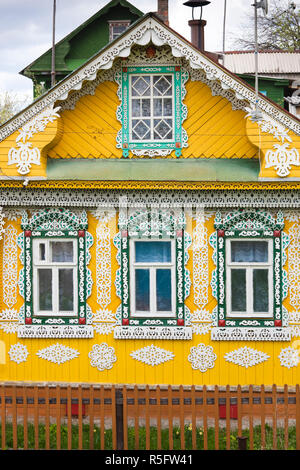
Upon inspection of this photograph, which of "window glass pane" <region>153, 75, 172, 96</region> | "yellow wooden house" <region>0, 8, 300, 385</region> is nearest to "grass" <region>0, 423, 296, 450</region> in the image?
"yellow wooden house" <region>0, 8, 300, 385</region>

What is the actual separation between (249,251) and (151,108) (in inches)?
119

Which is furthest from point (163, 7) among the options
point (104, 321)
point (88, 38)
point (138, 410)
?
point (88, 38)

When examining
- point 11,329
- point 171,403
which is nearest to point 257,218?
point 171,403

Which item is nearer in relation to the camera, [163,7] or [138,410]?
[138,410]

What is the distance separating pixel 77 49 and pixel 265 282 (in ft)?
50.6

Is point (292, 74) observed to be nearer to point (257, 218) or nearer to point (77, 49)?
point (77, 49)

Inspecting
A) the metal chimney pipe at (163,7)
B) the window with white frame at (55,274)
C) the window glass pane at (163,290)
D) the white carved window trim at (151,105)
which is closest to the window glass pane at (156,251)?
the window glass pane at (163,290)

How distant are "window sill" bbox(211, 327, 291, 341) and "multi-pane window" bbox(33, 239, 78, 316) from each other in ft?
8.42

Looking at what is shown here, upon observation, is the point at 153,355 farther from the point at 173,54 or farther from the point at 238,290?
the point at 173,54

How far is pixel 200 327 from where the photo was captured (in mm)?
11688

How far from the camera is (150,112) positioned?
1174 centimetres

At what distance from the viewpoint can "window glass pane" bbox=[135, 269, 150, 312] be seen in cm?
1183
